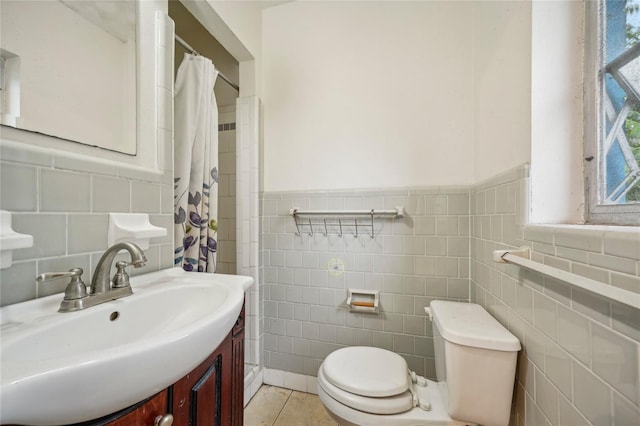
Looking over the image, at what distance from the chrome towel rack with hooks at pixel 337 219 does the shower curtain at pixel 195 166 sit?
0.51 m

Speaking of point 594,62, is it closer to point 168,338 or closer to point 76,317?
point 168,338

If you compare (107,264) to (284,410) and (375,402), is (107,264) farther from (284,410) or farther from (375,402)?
(284,410)

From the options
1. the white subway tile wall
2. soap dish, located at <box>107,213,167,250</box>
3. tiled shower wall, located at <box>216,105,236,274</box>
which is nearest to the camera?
the white subway tile wall

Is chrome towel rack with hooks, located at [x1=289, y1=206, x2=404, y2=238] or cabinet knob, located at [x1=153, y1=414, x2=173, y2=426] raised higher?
chrome towel rack with hooks, located at [x1=289, y1=206, x2=404, y2=238]

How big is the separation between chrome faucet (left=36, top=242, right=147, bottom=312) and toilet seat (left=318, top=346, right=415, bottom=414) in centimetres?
82

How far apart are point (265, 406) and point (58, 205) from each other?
1.46m

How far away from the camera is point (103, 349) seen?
40cm

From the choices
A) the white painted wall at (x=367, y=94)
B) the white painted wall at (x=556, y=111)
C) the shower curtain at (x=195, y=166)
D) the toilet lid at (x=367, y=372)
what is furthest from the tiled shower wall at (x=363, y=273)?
the white painted wall at (x=556, y=111)

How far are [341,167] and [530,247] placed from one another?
1009mm

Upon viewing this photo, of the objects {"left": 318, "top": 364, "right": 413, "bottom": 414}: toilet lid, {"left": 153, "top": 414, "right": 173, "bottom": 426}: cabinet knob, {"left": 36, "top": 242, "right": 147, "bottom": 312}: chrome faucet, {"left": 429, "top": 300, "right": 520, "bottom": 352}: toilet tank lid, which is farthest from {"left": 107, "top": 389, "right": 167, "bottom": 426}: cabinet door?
{"left": 429, "top": 300, "right": 520, "bottom": 352}: toilet tank lid

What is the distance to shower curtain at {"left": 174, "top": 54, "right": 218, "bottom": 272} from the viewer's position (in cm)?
121

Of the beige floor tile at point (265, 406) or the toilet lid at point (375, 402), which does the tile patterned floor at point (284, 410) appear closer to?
the beige floor tile at point (265, 406)

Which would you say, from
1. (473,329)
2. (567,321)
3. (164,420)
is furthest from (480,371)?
(164,420)

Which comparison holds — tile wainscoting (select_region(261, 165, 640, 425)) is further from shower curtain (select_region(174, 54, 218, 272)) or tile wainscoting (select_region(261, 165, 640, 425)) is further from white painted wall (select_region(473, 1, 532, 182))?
shower curtain (select_region(174, 54, 218, 272))
